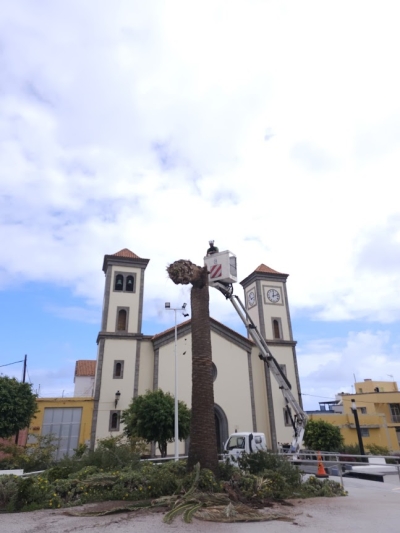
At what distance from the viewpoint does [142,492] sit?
9.70 metres

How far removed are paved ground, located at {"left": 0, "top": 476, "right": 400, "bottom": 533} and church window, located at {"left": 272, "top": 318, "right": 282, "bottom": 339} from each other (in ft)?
82.9

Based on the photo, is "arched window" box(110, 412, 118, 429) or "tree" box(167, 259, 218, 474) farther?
"arched window" box(110, 412, 118, 429)

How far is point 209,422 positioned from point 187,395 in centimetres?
1946

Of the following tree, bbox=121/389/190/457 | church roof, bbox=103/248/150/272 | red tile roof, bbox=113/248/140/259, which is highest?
red tile roof, bbox=113/248/140/259

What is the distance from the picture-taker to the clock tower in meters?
31.1

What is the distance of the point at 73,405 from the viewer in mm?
27938

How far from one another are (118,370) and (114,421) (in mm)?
3501

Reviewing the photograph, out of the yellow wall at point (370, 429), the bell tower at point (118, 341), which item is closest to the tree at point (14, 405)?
the bell tower at point (118, 341)

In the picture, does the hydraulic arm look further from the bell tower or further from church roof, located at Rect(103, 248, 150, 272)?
church roof, located at Rect(103, 248, 150, 272)

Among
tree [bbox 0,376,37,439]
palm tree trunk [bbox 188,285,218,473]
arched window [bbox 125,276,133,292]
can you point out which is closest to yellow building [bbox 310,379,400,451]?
arched window [bbox 125,276,133,292]

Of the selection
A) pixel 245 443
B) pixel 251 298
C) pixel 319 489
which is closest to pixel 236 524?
pixel 319 489

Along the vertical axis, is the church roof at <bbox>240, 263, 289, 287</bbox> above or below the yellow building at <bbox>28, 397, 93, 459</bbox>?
above

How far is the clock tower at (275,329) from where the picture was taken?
31.1 metres

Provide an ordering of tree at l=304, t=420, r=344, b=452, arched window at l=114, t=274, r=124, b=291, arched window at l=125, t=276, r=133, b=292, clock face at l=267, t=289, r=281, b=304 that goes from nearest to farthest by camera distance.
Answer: tree at l=304, t=420, r=344, b=452
arched window at l=114, t=274, r=124, b=291
arched window at l=125, t=276, r=133, b=292
clock face at l=267, t=289, r=281, b=304
